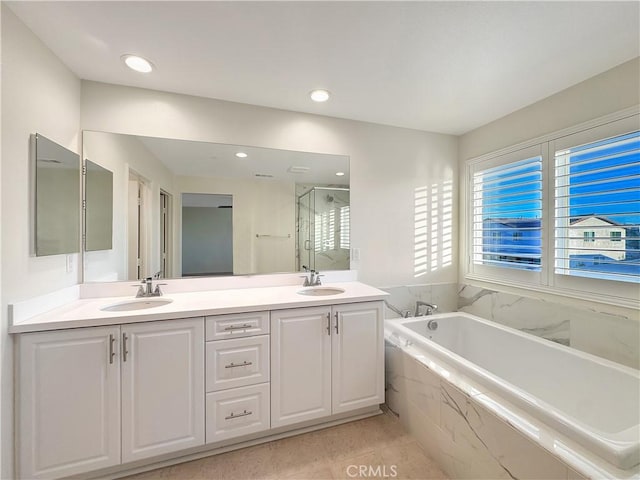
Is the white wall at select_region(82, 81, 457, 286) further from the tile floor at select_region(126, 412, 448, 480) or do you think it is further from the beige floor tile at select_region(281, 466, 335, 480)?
the beige floor tile at select_region(281, 466, 335, 480)

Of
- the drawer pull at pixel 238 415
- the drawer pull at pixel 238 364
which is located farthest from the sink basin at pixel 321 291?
the drawer pull at pixel 238 415

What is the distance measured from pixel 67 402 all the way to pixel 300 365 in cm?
118

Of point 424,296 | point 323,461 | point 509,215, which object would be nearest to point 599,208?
point 509,215

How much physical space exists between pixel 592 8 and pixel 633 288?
154 cm

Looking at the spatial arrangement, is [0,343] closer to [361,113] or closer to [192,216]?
[192,216]

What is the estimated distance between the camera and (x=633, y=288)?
167 centimetres

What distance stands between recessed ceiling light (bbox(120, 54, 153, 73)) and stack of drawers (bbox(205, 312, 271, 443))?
1568 mm

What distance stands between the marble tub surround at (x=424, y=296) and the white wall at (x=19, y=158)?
7.88ft

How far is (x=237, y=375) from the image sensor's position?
163cm

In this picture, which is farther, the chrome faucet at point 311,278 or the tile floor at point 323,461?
the chrome faucet at point 311,278

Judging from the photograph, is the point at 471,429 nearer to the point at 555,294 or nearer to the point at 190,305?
the point at 555,294

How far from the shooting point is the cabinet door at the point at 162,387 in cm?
145

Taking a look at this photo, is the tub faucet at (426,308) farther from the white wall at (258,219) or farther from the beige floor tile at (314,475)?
the beige floor tile at (314,475)

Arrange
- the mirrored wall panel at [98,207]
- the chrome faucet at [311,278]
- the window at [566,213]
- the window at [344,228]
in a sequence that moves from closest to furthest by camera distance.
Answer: the window at [566,213], the mirrored wall panel at [98,207], the chrome faucet at [311,278], the window at [344,228]
